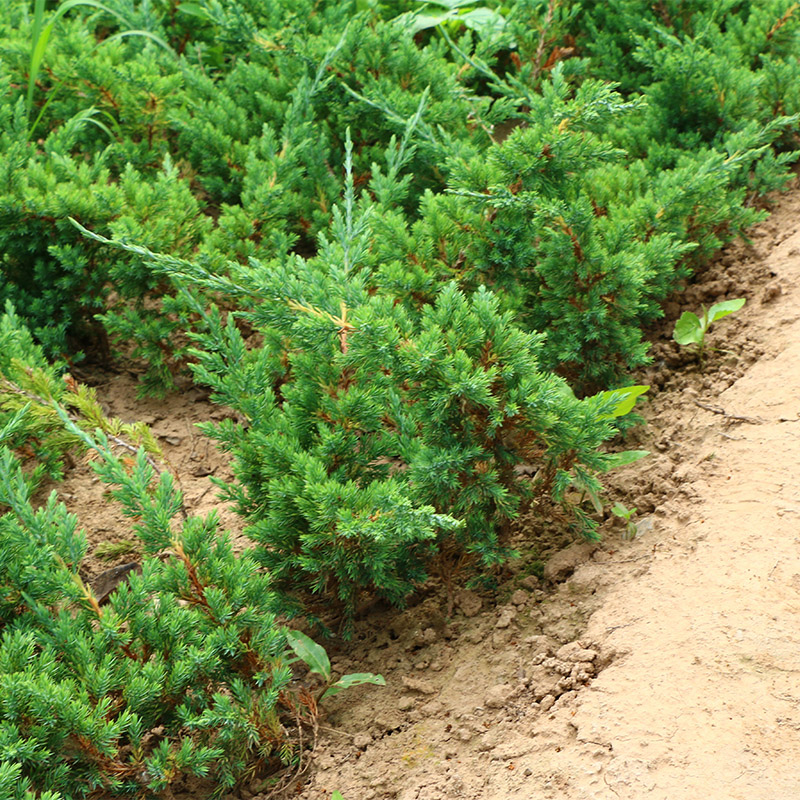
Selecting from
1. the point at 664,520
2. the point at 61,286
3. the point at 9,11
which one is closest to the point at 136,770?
the point at 664,520

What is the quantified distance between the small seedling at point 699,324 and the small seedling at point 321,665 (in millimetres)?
1500

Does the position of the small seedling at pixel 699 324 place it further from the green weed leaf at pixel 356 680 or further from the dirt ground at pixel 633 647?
the green weed leaf at pixel 356 680

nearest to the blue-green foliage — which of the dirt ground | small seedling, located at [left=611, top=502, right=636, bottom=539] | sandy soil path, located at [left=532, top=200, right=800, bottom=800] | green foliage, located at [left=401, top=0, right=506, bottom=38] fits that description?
the dirt ground

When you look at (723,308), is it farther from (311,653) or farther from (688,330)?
(311,653)

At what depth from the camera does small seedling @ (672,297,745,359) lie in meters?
2.80

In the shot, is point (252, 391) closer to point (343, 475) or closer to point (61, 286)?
point (343, 475)

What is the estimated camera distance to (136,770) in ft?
6.02

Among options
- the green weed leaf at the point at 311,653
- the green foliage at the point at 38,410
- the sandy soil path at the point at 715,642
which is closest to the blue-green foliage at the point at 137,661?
the green weed leaf at the point at 311,653

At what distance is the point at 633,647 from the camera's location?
1.99m

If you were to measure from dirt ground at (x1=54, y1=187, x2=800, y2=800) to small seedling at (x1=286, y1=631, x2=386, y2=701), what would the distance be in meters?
0.09

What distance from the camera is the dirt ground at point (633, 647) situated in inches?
69.4

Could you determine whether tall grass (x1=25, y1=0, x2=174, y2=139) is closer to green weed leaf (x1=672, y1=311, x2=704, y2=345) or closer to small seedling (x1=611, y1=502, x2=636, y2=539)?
green weed leaf (x1=672, y1=311, x2=704, y2=345)

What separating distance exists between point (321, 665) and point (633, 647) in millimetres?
751

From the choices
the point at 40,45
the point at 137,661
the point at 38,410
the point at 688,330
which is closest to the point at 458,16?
the point at 40,45
